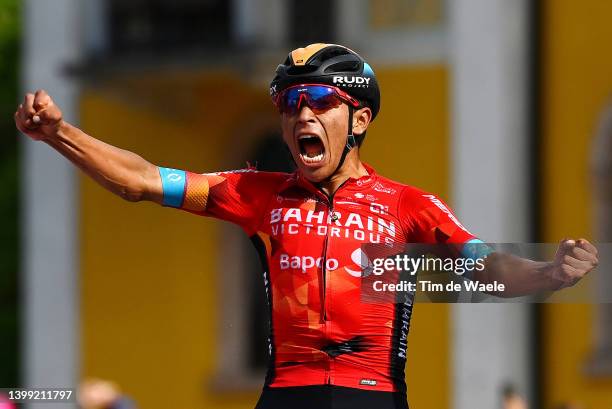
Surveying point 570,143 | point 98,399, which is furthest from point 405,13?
point 98,399

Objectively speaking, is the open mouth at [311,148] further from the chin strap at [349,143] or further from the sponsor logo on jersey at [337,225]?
the sponsor logo on jersey at [337,225]

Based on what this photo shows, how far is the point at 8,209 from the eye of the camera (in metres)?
26.9

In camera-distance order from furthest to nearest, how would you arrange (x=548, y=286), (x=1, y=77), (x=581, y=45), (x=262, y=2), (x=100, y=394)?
1. (x=1, y=77)
2. (x=262, y=2)
3. (x=581, y=45)
4. (x=100, y=394)
5. (x=548, y=286)

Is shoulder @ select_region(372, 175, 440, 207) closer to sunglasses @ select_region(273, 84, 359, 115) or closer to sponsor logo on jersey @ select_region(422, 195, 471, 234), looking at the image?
sponsor logo on jersey @ select_region(422, 195, 471, 234)

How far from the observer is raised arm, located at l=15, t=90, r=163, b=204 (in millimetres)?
5793

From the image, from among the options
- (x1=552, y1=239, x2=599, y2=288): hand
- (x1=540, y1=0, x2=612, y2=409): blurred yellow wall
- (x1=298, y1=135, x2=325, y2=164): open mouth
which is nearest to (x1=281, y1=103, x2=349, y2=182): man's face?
(x1=298, y1=135, x2=325, y2=164): open mouth

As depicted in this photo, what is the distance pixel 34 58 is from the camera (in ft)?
64.7

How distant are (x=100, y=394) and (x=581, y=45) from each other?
754cm

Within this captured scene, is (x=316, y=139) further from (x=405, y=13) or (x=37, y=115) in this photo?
(x=405, y=13)

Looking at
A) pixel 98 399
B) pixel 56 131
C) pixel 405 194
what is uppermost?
pixel 56 131

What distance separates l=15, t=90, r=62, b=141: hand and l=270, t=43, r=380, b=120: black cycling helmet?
0.87 m

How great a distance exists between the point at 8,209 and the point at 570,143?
12500mm

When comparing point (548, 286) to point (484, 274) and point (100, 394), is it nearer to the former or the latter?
point (484, 274)

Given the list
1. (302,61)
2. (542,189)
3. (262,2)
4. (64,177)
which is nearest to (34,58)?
(64,177)
